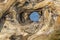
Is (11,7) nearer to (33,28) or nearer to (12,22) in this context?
(12,22)

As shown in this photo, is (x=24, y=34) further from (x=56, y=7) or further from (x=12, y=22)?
(x=56, y=7)

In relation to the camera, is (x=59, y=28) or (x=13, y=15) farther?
(x=13, y=15)

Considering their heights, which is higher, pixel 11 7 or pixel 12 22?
pixel 11 7

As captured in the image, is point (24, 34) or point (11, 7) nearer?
point (24, 34)

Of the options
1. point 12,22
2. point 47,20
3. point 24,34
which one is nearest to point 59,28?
point 47,20

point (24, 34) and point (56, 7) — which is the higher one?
point (56, 7)

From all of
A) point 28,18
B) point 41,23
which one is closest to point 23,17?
point 28,18

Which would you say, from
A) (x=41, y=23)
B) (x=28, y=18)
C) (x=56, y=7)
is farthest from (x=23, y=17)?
(x=56, y=7)

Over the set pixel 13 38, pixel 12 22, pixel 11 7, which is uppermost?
pixel 11 7
